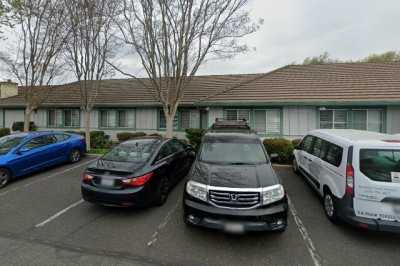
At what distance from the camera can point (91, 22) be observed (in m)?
11.2

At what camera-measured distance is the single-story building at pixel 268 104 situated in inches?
450

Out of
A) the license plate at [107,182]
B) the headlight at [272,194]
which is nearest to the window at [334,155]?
the headlight at [272,194]

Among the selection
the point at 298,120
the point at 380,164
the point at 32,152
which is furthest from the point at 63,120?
the point at 380,164

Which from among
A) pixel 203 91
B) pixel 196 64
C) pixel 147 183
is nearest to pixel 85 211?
pixel 147 183

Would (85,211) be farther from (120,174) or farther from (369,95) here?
(369,95)

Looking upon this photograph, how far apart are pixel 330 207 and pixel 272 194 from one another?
1782 mm

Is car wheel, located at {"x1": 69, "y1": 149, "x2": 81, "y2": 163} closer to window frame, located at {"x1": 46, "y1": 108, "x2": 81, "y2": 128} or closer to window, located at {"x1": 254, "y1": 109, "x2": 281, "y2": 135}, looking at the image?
window frame, located at {"x1": 46, "y1": 108, "x2": 81, "y2": 128}

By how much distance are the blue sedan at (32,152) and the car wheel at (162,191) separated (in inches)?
201

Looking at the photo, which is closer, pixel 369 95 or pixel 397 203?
pixel 397 203

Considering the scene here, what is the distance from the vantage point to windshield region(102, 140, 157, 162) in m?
5.33

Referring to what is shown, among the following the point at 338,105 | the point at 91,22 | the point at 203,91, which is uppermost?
the point at 91,22

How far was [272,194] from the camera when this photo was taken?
12.1ft

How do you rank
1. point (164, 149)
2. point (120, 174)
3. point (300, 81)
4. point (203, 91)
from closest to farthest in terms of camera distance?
1. point (120, 174)
2. point (164, 149)
3. point (300, 81)
4. point (203, 91)

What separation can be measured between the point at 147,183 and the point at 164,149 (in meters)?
1.40
